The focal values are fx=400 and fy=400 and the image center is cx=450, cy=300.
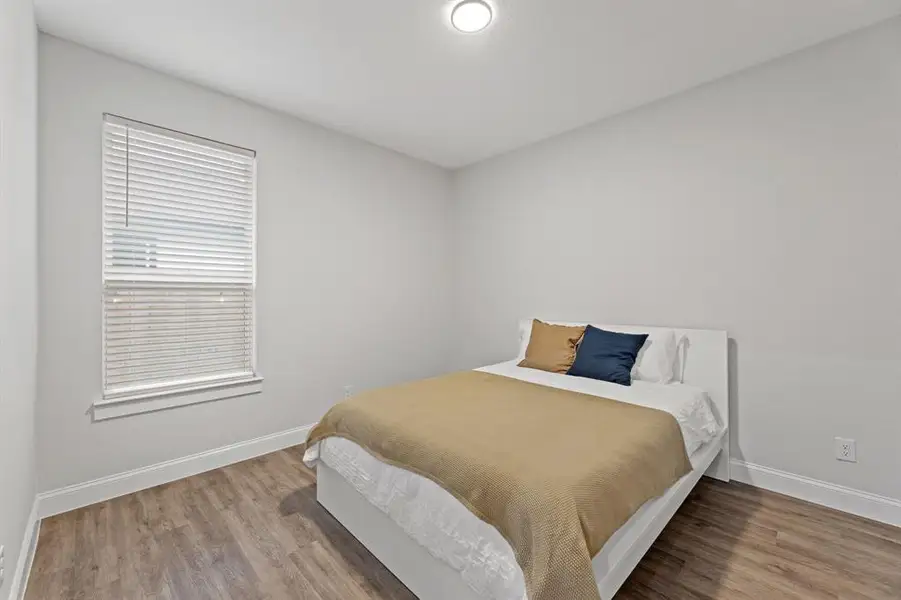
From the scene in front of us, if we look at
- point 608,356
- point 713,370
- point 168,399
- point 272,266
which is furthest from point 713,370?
point 168,399

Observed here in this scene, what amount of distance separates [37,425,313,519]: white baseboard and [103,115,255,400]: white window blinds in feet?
1.55

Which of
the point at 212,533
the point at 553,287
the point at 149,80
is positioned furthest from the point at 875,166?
the point at 149,80

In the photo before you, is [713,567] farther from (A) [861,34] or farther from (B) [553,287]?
(A) [861,34]

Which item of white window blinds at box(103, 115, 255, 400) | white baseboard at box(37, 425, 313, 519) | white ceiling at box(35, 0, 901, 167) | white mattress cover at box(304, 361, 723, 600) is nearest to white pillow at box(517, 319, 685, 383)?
white mattress cover at box(304, 361, 723, 600)

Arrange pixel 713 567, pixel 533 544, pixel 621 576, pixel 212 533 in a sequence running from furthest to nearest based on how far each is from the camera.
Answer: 1. pixel 212 533
2. pixel 713 567
3. pixel 621 576
4. pixel 533 544

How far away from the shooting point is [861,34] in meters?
2.15

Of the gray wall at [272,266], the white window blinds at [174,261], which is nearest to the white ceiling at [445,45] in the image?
the gray wall at [272,266]

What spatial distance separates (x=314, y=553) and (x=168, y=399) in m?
1.45

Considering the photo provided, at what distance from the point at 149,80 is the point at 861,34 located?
4085 mm

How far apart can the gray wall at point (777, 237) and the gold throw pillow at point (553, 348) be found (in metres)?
0.39

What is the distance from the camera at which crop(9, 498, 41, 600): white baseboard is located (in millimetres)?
1516

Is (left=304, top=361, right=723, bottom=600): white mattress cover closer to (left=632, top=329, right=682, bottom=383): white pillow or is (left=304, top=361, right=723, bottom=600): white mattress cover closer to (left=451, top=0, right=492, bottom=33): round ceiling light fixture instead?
(left=632, top=329, right=682, bottom=383): white pillow

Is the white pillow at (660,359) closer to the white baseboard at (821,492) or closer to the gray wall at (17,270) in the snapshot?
the white baseboard at (821,492)

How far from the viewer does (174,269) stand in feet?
8.44
